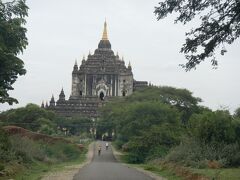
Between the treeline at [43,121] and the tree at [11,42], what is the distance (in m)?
39.3

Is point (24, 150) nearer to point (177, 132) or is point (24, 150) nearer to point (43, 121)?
point (177, 132)

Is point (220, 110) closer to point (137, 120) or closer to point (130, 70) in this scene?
point (137, 120)

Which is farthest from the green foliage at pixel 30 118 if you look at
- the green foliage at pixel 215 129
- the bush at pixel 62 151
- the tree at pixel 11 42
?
the tree at pixel 11 42

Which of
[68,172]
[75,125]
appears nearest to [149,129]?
[68,172]

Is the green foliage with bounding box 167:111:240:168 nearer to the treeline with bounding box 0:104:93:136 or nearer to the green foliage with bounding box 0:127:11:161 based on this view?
the green foliage with bounding box 0:127:11:161

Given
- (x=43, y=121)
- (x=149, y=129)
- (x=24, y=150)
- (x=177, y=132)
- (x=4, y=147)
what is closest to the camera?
(x=4, y=147)

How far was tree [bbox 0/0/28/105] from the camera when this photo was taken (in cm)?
2336

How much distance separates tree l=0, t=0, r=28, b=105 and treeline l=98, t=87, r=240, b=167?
1137 centimetres

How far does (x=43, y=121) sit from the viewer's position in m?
71.8

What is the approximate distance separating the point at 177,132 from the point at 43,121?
30.2m

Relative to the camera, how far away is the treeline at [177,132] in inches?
1174

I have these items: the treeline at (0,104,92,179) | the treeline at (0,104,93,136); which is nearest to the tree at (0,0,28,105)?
the treeline at (0,104,92,179)

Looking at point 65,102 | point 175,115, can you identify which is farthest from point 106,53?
point 175,115

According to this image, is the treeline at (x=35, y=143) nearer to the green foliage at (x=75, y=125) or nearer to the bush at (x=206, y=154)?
the green foliage at (x=75, y=125)
